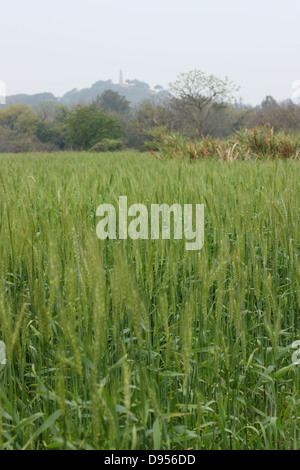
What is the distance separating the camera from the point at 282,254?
6.86 feet

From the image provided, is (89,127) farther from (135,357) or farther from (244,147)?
(135,357)

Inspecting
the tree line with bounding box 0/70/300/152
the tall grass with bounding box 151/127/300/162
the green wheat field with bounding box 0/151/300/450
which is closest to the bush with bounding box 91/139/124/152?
the tree line with bounding box 0/70/300/152

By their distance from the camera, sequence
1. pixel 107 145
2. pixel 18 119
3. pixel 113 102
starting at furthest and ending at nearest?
1. pixel 113 102
2. pixel 18 119
3. pixel 107 145

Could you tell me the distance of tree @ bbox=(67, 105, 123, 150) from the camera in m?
29.1

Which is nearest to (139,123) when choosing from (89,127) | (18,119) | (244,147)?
(89,127)

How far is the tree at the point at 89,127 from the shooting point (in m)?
29.1

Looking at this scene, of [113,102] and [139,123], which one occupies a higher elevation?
[113,102]

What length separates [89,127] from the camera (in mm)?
29281

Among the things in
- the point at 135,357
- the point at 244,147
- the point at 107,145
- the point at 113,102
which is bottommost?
the point at 135,357

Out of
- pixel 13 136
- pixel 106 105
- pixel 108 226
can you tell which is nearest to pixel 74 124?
pixel 13 136

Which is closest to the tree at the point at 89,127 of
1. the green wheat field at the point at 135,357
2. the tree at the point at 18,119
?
the tree at the point at 18,119

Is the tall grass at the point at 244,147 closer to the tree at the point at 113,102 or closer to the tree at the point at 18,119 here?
the tree at the point at 18,119
